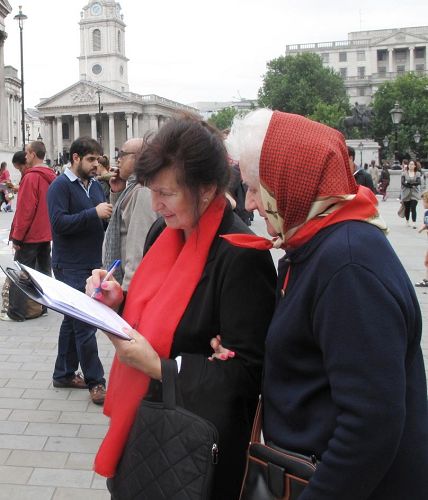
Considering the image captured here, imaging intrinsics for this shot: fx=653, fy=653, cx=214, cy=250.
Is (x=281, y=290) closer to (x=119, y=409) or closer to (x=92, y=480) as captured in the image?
(x=119, y=409)

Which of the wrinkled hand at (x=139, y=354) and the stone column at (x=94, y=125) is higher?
the stone column at (x=94, y=125)

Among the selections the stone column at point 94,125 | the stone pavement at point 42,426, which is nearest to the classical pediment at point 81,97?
the stone column at point 94,125

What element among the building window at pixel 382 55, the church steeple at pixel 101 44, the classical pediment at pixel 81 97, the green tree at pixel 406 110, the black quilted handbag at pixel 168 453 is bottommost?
the black quilted handbag at pixel 168 453

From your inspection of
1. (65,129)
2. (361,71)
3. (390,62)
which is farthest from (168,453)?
(65,129)

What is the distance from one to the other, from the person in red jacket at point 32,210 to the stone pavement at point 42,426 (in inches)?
36.5

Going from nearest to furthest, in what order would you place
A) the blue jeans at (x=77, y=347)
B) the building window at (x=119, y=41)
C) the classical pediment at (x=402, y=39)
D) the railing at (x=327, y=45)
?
the blue jeans at (x=77, y=347) → the classical pediment at (x=402, y=39) → the railing at (x=327, y=45) → the building window at (x=119, y=41)

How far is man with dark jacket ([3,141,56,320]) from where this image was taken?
23.5ft

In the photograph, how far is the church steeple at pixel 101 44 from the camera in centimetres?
11700

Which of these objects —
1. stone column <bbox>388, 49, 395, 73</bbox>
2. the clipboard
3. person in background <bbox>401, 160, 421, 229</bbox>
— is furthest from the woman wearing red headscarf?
stone column <bbox>388, 49, 395, 73</bbox>

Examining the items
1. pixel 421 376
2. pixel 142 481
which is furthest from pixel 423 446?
pixel 142 481

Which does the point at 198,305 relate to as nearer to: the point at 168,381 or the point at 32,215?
the point at 168,381

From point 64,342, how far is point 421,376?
13.0 ft

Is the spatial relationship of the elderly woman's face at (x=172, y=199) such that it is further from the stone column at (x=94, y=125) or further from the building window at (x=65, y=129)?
the building window at (x=65, y=129)

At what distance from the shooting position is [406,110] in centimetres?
6712
